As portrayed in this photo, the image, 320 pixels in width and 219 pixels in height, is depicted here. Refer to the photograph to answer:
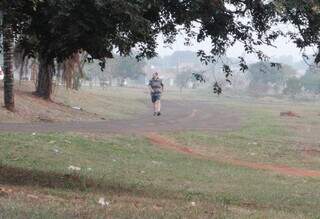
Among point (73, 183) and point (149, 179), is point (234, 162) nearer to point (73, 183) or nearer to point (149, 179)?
point (149, 179)

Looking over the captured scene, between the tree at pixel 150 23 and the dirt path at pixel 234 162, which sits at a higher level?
the tree at pixel 150 23

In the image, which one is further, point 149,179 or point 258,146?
point 258,146

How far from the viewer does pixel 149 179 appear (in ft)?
48.6

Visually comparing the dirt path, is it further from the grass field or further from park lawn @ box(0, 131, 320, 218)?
park lawn @ box(0, 131, 320, 218)

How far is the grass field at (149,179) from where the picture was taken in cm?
892

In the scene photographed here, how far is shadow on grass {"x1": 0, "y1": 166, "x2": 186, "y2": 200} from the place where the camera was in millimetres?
11258

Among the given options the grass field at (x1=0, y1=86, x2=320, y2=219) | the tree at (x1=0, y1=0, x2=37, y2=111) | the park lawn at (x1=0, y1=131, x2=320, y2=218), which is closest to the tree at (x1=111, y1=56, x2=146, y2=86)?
the grass field at (x1=0, y1=86, x2=320, y2=219)

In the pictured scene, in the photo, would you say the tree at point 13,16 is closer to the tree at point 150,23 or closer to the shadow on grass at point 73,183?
the tree at point 150,23

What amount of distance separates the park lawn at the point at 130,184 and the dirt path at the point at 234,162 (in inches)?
28.6

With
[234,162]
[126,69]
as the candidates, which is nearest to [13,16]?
[234,162]

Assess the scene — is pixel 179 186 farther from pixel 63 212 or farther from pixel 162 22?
pixel 63 212

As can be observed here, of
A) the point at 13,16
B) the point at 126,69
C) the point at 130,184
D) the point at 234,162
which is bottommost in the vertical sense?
the point at 234,162

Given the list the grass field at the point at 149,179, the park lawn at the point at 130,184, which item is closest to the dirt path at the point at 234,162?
the grass field at the point at 149,179

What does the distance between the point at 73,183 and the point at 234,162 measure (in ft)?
30.3
